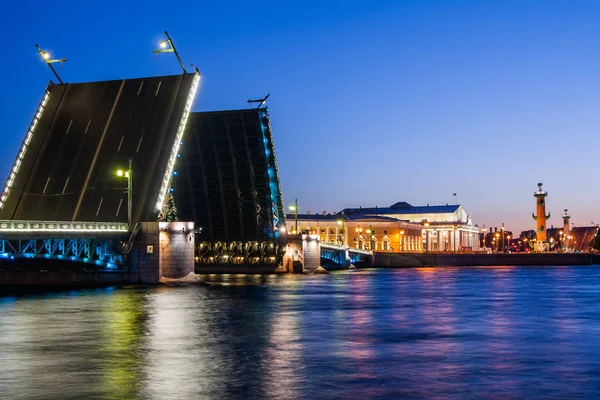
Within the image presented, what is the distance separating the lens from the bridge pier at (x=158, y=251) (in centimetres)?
5003

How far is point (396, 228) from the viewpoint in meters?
146

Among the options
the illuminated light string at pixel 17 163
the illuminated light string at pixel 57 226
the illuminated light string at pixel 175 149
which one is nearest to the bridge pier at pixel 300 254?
the illuminated light string at pixel 175 149

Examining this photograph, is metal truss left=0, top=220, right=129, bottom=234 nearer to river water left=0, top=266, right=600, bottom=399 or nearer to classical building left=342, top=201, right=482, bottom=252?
river water left=0, top=266, right=600, bottom=399

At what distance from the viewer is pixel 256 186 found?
67.1 meters

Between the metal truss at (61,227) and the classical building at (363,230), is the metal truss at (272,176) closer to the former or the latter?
the metal truss at (61,227)

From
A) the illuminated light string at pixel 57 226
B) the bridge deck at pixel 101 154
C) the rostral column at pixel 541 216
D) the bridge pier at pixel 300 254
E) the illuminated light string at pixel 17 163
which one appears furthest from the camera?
the rostral column at pixel 541 216

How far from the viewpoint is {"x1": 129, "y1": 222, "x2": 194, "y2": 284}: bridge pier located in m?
50.0

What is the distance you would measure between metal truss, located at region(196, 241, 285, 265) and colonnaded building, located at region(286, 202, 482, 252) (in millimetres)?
41471

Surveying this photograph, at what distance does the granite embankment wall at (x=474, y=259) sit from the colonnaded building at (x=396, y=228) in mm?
10030

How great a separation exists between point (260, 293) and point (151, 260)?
8.28 m

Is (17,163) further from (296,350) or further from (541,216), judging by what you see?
(541,216)

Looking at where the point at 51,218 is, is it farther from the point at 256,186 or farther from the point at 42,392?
the point at 42,392

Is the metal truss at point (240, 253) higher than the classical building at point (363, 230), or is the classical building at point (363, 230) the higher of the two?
the classical building at point (363, 230)

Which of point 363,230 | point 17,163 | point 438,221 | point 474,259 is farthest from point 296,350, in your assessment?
point 438,221
